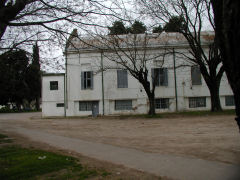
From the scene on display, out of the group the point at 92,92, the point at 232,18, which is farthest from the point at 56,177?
the point at 92,92

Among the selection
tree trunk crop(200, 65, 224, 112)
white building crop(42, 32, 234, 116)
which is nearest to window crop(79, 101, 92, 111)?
white building crop(42, 32, 234, 116)

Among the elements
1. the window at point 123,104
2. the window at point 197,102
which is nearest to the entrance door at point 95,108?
the window at point 123,104

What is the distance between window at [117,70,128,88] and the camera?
2866 centimetres

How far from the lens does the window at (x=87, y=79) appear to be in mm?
28719

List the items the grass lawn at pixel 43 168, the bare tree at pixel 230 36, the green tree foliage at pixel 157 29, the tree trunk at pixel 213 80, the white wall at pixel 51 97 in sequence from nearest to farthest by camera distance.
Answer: the bare tree at pixel 230 36 → the grass lawn at pixel 43 168 → the green tree foliage at pixel 157 29 → the tree trunk at pixel 213 80 → the white wall at pixel 51 97

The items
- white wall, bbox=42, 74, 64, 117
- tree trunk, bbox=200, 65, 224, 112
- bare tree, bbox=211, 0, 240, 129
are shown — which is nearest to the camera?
bare tree, bbox=211, 0, 240, 129

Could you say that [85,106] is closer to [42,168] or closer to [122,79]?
[122,79]

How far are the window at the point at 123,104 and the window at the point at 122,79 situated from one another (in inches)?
77.9

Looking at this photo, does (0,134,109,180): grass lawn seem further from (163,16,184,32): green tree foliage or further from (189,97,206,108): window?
(189,97,206,108): window

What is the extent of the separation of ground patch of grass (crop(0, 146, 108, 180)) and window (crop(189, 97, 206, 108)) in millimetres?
24840

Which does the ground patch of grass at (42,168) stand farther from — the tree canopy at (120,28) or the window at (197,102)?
the window at (197,102)

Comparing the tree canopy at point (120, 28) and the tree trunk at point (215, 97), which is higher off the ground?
the tree canopy at point (120, 28)

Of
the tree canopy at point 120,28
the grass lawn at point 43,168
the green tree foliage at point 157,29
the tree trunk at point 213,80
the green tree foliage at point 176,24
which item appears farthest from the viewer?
the tree trunk at point 213,80

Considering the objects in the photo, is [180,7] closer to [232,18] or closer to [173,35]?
[173,35]
